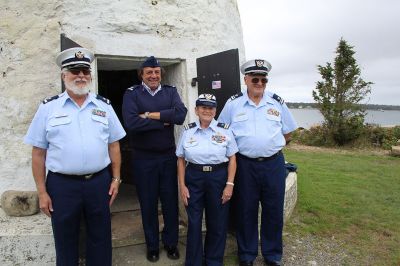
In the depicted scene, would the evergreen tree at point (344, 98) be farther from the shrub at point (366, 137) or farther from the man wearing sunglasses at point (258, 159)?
the man wearing sunglasses at point (258, 159)

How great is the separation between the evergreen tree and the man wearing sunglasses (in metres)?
11.7

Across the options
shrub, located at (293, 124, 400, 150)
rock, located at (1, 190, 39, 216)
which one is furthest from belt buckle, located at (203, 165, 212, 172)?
shrub, located at (293, 124, 400, 150)

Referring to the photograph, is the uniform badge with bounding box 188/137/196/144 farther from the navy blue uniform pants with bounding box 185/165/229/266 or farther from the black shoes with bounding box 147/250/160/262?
the black shoes with bounding box 147/250/160/262

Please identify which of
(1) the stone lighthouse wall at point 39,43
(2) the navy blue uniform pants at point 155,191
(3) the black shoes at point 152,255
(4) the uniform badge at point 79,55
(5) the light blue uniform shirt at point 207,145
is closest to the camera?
(4) the uniform badge at point 79,55

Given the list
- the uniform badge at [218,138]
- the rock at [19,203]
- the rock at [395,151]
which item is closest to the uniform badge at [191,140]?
the uniform badge at [218,138]

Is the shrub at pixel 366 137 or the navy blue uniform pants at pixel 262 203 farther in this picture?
the shrub at pixel 366 137

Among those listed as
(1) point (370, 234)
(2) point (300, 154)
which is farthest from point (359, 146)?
(1) point (370, 234)

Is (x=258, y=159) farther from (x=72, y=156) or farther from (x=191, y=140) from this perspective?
(x=72, y=156)

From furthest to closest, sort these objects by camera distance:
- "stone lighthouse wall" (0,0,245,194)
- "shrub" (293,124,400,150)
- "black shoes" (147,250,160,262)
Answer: "shrub" (293,124,400,150) → "stone lighthouse wall" (0,0,245,194) → "black shoes" (147,250,160,262)

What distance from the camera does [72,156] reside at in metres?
3.05

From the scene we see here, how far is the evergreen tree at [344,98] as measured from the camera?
14891 millimetres

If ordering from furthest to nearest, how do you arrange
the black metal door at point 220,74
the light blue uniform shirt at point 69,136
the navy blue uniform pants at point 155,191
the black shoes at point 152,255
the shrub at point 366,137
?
the shrub at point 366,137
the black metal door at point 220,74
the black shoes at point 152,255
the navy blue uniform pants at point 155,191
the light blue uniform shirt at point 69,136

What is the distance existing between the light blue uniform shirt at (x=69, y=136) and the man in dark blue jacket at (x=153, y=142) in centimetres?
67

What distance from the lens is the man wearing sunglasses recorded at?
394 cm
